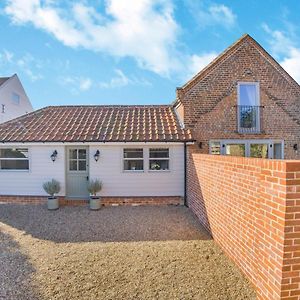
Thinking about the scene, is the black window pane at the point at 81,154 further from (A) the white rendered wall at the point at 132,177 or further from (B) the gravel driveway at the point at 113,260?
(B) the gravel driveway at the point at 113,260

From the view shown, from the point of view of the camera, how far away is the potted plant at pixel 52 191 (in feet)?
32.7

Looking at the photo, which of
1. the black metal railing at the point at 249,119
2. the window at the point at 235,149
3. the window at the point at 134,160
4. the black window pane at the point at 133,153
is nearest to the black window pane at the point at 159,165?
the window at the point at 134,160

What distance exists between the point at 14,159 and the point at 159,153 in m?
6.63

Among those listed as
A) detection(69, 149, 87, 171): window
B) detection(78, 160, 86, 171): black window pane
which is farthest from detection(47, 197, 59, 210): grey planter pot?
detection(78, 160, 86, 171): black window pane

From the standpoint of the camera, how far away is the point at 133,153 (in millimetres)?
10930

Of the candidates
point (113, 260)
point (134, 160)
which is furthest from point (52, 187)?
point (113, 260)

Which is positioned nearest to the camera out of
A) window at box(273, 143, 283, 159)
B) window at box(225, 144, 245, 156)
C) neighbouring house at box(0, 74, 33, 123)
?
window at box(225, 144, 245, 156)

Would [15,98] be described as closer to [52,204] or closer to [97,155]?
[97,155]

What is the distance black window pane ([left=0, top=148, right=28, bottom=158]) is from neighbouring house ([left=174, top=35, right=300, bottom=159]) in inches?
295

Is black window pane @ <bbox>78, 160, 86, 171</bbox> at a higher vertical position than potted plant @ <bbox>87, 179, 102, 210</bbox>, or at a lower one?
higher

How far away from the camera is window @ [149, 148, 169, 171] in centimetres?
1091

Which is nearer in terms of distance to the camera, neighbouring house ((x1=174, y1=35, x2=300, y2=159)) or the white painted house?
the white painted house

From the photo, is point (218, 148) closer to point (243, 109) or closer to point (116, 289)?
point (243, 109)

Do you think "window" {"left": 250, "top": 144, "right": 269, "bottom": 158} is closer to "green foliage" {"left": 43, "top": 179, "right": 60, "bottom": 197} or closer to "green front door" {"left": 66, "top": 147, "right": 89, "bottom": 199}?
"green front door" {"left": 66, "top": 147, "right": 89, "bottom": 199}
